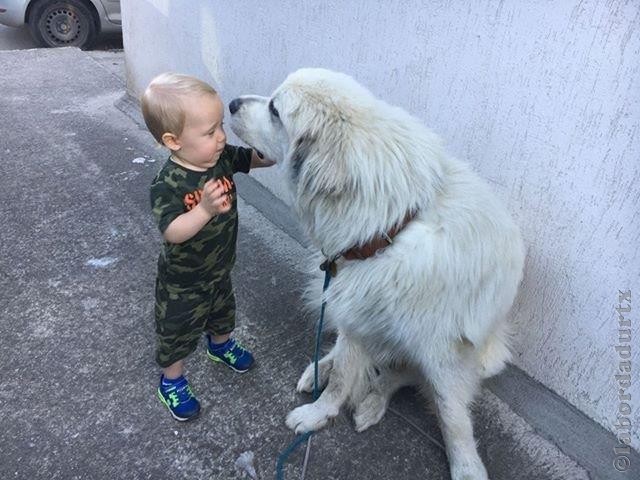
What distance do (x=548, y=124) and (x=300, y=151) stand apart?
980 mm

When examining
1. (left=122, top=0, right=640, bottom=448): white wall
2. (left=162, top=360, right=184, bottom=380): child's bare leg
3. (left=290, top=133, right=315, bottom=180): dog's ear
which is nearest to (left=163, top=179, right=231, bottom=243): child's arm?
(left=290, top=133, right=315, bottom=180): dog's ear

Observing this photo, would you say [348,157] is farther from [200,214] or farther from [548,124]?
[548,124]

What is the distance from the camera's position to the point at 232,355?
98.2 inches

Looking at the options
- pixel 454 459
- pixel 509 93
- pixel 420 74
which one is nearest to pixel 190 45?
pixel 420 74

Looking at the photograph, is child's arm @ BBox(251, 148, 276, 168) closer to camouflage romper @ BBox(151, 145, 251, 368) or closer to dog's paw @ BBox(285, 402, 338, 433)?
camouflage romper @ BBox(151, 145, 251, 368)

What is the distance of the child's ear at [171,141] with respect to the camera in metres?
1.85

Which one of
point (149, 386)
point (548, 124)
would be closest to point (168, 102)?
point (149, 386)

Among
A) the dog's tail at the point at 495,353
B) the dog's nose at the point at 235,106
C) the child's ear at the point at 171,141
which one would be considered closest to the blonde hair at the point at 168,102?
the child's ear at the point at 171,141

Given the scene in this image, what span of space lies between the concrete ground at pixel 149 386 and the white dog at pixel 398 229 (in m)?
0.21

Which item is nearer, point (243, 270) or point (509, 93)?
point (509, 93)

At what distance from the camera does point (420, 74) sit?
98.0 inches

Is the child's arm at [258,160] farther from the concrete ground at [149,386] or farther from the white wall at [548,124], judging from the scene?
the white wall at [548,124]

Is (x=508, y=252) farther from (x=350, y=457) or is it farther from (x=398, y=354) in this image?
(x=350, y=457)

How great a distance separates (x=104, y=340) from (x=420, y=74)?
1.98m
